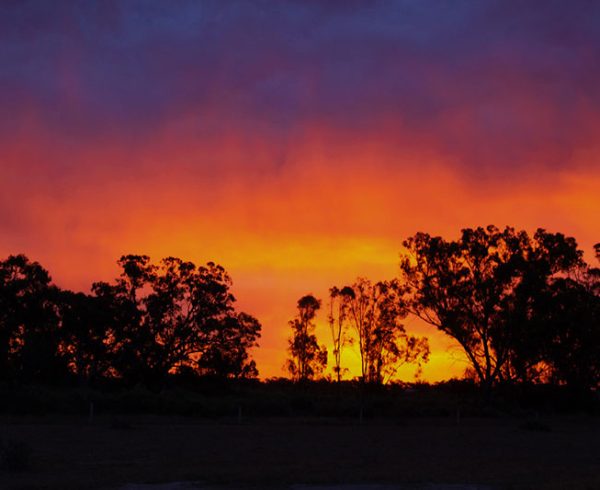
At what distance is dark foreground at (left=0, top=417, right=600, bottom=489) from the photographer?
2150 cm

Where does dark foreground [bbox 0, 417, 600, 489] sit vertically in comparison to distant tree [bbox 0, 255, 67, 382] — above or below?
below

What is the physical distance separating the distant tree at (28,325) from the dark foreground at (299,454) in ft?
61.5

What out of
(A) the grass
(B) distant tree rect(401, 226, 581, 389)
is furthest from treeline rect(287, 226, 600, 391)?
(A) the grass

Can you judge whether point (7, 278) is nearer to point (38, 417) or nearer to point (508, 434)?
point (38, 417)

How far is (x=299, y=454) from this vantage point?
3030 centimetres

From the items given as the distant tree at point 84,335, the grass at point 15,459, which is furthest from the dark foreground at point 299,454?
the distant tree at point 84,335

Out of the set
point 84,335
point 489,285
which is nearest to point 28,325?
point 84,335

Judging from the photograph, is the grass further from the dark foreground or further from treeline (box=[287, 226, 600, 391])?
treeline (box=[287, 226, 600, 391])

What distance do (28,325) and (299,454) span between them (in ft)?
140

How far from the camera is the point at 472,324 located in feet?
218

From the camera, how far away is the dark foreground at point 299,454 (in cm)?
2150

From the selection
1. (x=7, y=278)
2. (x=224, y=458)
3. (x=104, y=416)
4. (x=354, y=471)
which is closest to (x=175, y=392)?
(x=104, y=416)

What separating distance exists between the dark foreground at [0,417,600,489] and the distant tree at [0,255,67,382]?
1875 cm

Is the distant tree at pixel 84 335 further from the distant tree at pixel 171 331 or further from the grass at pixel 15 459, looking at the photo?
the grass at pixel 15 459
